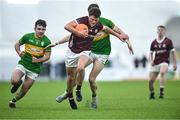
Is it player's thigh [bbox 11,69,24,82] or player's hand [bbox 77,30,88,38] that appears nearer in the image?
player's hand [bbox 77,30,88,38]

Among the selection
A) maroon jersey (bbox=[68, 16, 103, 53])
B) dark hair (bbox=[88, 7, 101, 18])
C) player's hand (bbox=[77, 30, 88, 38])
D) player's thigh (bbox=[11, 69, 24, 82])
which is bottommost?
player's thigh (bbox=[11, 69, 24, 82])

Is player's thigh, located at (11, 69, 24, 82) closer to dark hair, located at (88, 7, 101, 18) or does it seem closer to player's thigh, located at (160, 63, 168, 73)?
dark hair, located at (88, 7, 101, 18)

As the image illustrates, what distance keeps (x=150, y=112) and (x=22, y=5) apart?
138ft

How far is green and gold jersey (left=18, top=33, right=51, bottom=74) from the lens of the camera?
16516 mm

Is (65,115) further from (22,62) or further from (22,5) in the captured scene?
(22,5)

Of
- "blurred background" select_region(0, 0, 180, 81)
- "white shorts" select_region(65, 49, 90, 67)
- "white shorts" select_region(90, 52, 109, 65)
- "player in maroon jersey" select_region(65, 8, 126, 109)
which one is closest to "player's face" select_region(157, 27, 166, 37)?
"white shorts" select_region(90, 52, 109, 65)

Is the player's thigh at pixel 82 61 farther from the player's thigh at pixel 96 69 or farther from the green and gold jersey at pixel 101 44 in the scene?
the green and gold jersey at pixel 101 44

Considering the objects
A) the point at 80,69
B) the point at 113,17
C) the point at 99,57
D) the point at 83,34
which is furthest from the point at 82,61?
the point at 113,17

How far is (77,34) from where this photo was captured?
15273 mm

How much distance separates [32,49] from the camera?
16.6m

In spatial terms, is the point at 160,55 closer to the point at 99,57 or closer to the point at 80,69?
the point at 99,57

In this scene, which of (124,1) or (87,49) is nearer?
(87,49)

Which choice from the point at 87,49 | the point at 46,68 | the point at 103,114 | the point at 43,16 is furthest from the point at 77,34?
the point at 43,16

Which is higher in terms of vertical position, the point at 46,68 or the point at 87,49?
the point at 87,49
